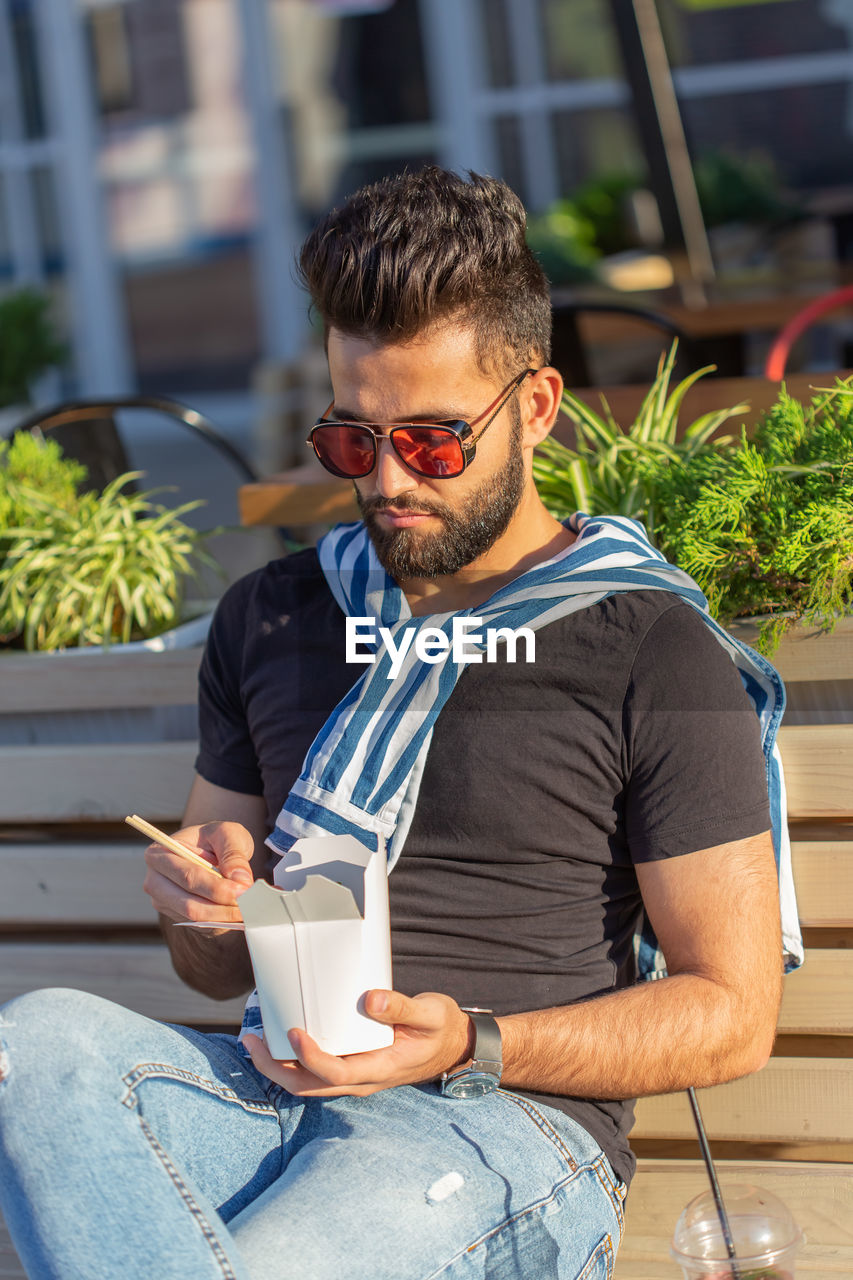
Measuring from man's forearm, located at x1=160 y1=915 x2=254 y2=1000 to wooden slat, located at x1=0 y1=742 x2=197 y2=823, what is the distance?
25cm

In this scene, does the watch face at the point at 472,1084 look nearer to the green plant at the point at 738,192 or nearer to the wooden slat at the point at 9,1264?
the wooden slat at the point at 9,1264

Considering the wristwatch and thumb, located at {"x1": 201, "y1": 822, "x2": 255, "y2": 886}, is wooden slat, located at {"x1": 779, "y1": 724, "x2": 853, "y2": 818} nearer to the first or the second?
the wristwatch

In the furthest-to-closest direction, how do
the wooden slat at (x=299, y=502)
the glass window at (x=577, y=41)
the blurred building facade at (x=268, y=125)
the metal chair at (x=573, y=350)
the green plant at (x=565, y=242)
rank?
the glass window at (x=577, y=41) < the blurred building facade at (x=268, y=125) < the green plant at (x=565, y=242) < the metal chair at (x=573, y=350) < the wooden slat at (x=299, y=502)

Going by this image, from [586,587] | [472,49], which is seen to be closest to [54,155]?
[472,49]

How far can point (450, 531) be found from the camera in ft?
5.63

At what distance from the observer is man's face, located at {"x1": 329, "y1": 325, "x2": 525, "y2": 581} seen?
5.49ft

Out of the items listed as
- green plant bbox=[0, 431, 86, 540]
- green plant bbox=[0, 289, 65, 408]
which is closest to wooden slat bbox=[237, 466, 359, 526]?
green plant bbox=[0, 431, 86, 540]

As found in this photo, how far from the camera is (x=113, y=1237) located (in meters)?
1.33

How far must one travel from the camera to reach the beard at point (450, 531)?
1.71 meters

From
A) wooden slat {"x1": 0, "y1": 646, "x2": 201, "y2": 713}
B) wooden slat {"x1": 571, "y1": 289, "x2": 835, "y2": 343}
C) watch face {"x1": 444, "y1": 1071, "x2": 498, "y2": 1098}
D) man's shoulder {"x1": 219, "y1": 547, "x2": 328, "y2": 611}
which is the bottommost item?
watch face {"x1": 444, "y1": 1071, "x2": 498, "y2": 1098}

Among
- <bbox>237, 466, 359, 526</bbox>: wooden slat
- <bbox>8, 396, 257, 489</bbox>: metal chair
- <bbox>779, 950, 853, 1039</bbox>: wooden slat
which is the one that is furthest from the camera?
<bbox>8, 396, 257, 489</bbox>: metal chair

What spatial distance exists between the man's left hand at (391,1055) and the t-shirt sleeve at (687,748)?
11.9 inches

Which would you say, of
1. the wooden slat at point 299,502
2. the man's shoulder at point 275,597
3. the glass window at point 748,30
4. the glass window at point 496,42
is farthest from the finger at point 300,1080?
the glass window at point 496,42

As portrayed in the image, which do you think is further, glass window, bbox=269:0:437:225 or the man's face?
glass window, bbox=269:0:437:225
